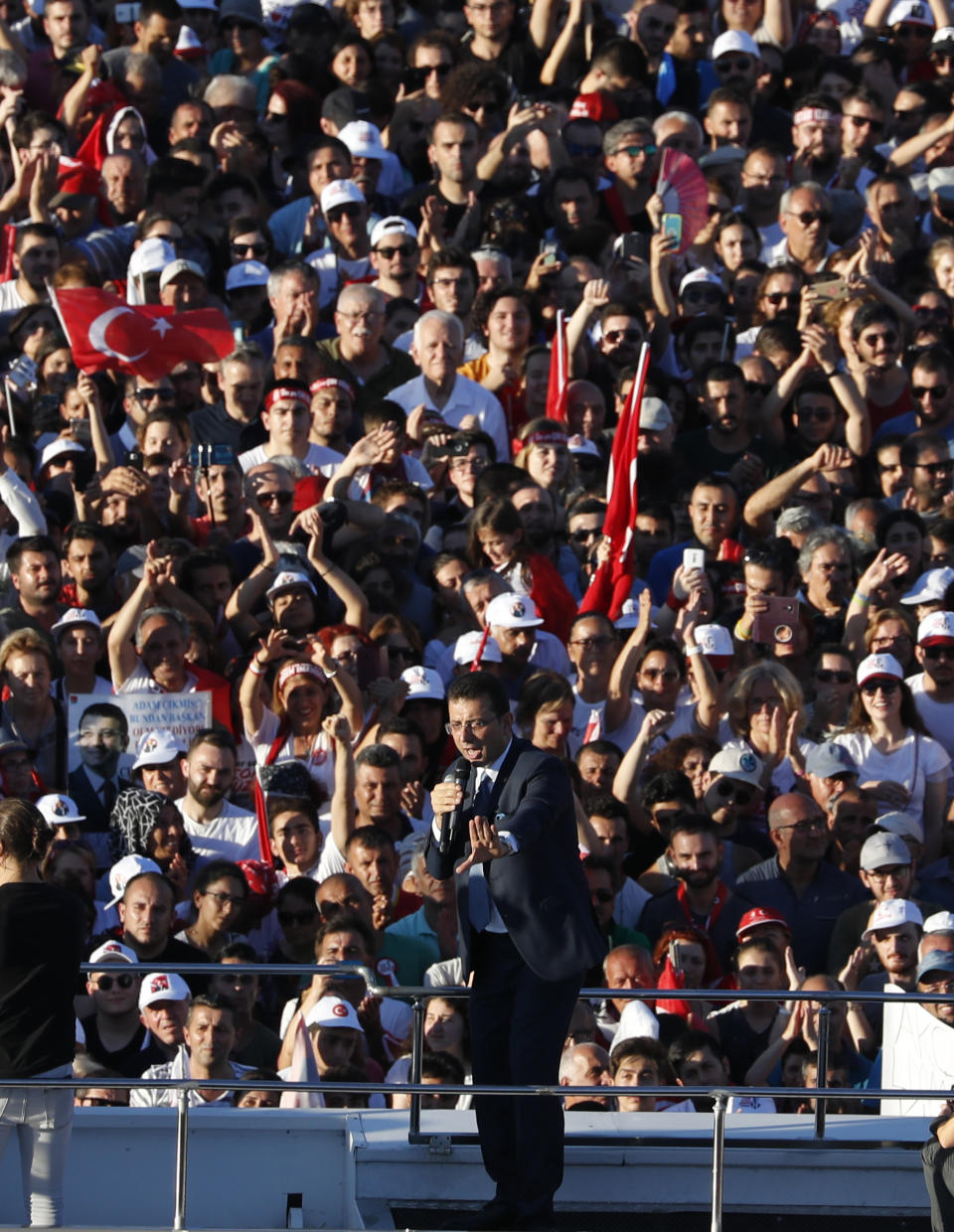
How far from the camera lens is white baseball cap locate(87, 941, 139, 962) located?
1063 centimetres

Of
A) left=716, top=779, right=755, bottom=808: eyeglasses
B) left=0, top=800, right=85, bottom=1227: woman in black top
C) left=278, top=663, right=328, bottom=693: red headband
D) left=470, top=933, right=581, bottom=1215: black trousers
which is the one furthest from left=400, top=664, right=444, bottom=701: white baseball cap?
left=0, top=800, right=85, bottom=1227: woman in black top

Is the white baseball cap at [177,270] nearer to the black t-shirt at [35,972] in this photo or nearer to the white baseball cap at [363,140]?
the white baseball cap at [363,140]

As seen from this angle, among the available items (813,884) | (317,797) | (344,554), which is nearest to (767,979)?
(813,884)

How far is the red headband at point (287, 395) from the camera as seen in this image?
1398cm

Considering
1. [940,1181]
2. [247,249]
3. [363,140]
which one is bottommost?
[940,1181]

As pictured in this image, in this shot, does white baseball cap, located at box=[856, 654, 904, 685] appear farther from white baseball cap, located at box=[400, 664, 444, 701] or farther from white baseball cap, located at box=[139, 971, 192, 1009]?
white baseball cap, located at box=[139, 971, 192, 1009]

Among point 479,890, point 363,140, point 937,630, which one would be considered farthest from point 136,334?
point 479,890

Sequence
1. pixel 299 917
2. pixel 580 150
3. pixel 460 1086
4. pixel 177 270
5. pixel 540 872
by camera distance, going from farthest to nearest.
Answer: pixel 580 150
pixel 177 270
pixel 299 917
pixel 540 872
pixel 460 1086

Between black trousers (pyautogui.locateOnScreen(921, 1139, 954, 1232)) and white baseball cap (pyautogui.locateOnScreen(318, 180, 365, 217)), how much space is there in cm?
881

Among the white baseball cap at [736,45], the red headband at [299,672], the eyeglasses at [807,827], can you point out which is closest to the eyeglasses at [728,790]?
the eyeglasses at [807,827]

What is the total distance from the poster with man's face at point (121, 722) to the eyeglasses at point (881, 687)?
10.5 ft

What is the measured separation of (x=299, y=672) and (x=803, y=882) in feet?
8.41

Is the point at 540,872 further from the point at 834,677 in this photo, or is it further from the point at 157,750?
the point at 834,677

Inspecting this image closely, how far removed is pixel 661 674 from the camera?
511 inches
